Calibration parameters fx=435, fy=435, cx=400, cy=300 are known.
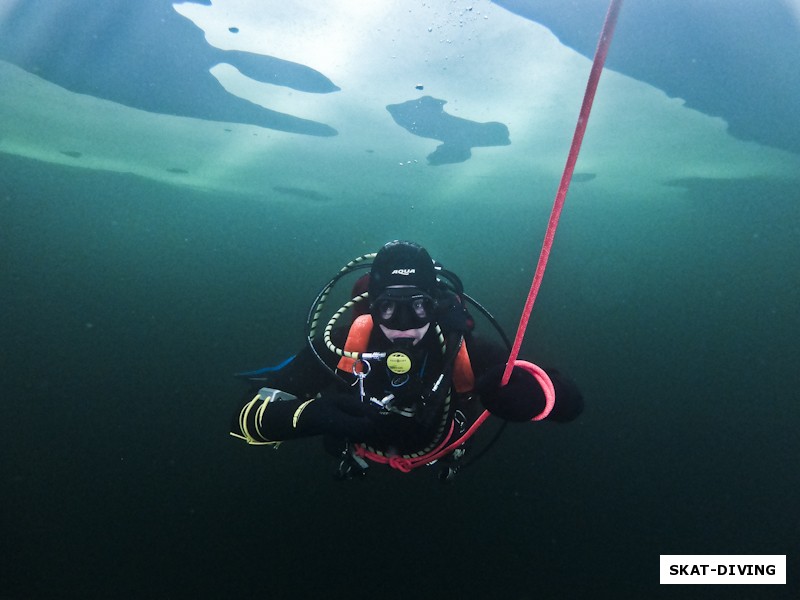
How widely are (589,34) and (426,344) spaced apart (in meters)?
6.37

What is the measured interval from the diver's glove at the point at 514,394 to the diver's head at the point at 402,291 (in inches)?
42.0

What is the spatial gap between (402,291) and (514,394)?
141cm

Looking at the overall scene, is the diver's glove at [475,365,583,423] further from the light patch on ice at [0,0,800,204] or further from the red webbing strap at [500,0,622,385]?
the light patch on ice at [0,0,800,204]

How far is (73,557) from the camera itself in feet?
38.4

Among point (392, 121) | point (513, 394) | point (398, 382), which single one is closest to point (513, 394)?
point (513, 394)

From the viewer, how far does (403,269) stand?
3924 millimetres

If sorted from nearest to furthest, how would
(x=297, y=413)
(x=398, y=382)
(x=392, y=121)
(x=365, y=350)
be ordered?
(x=398, y=382)
(x=297, y=413)
(x=365, y=350)
(x=392, y=121)

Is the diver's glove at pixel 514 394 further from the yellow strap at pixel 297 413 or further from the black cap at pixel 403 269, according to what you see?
the yellow strap at pixel 297 413

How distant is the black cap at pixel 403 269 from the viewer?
154 inches

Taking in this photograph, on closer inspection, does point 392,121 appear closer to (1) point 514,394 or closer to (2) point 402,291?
(2) point 402,291

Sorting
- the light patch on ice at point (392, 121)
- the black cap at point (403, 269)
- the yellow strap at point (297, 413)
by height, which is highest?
the light patch on ice at point (392, 121)

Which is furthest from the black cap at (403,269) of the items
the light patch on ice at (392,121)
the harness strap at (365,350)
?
the light patch on ice at (392,121)

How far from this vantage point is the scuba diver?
328cm

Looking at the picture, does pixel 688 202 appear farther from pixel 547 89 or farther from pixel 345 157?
pixel 345 157
